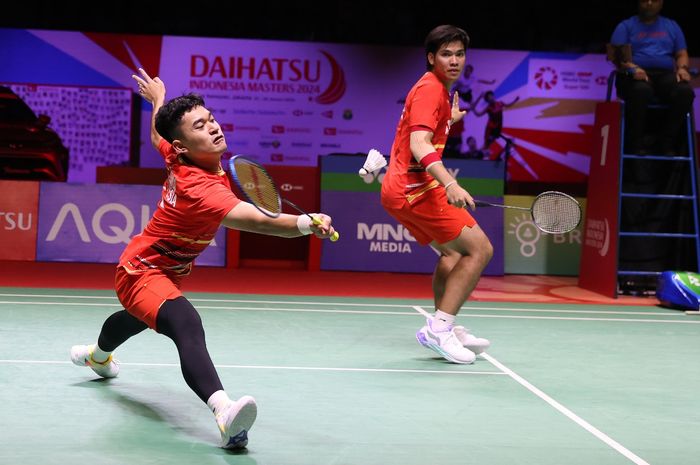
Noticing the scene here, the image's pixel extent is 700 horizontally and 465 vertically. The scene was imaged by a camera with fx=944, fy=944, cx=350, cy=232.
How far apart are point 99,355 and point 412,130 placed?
1961mm

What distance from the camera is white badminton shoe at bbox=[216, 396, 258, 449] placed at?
3252mm

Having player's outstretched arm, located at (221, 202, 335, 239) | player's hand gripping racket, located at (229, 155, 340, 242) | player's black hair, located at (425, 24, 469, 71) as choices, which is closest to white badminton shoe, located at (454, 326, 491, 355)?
player's black hair, located at (425, 24, 469, 71)

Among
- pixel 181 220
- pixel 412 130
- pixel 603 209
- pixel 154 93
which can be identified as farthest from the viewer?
pixel 603 209

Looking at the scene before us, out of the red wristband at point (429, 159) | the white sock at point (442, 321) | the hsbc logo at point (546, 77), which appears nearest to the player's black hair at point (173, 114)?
the red wristband at point (429, 159)

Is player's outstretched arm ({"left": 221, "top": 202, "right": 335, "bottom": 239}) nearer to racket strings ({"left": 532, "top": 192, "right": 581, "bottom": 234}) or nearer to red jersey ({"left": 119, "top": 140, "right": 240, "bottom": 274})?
red jersey ({"left": 119, "top": 140, "right": 240, "bottom": 274})

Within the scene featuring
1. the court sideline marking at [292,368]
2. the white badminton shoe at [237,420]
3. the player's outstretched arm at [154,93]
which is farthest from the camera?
the court sideline marking at [292,368]

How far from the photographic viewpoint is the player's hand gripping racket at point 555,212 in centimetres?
515

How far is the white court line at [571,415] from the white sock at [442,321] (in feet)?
1.10

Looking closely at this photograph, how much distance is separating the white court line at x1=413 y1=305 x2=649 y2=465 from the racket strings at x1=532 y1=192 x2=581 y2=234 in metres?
0.80

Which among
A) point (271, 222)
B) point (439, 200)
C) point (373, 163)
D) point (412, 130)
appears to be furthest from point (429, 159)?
point (271, 222)

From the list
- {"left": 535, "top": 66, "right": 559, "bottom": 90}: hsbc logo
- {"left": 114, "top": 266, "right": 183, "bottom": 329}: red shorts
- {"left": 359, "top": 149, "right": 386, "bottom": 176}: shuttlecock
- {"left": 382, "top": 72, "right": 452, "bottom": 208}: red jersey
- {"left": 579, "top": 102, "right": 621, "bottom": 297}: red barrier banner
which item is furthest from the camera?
{"left": 535, "top": 66, "right": 559, "bottom": 90}: hsbc logo

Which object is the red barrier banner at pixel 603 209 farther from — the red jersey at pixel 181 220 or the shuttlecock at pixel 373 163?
the red jersey at pixel 181 220

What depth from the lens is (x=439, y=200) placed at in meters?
5.15

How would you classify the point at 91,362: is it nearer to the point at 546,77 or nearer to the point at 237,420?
the point at 237,420
